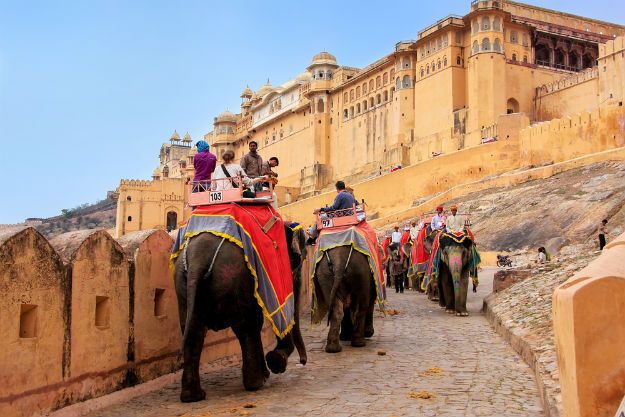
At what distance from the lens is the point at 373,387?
20.1 ft

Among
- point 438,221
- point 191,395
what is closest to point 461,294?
point 438,221

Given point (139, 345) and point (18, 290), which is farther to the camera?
point (139, 345)

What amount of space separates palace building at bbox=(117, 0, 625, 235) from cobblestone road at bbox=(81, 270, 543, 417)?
30895 millimetres

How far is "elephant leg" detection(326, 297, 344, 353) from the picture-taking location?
8.33 m

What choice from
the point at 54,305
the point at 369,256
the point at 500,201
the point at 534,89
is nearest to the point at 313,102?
the point at 534,89

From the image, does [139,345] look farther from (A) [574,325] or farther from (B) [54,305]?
(A) [574,325]

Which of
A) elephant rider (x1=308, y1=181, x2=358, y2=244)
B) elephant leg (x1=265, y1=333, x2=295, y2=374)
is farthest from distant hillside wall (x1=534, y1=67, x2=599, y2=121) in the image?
elephant leg (x1=265, y1=333, x2=295, y2=374)

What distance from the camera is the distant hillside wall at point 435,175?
131 feet

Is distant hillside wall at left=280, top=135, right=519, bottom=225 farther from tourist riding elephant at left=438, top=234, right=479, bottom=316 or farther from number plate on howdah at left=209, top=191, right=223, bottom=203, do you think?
number plate on howdah at left=209, top=191, right=223, bottom=203

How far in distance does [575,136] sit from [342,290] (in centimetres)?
2995

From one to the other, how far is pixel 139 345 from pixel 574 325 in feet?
13.0

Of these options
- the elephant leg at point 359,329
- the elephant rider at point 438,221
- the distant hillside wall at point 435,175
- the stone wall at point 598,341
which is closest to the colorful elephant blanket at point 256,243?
the elephant leg at point 359,329

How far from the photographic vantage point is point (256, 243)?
19.8 ft

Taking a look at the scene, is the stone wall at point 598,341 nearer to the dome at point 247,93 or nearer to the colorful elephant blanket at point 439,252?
the colorful elephant blanket at point 439,252
